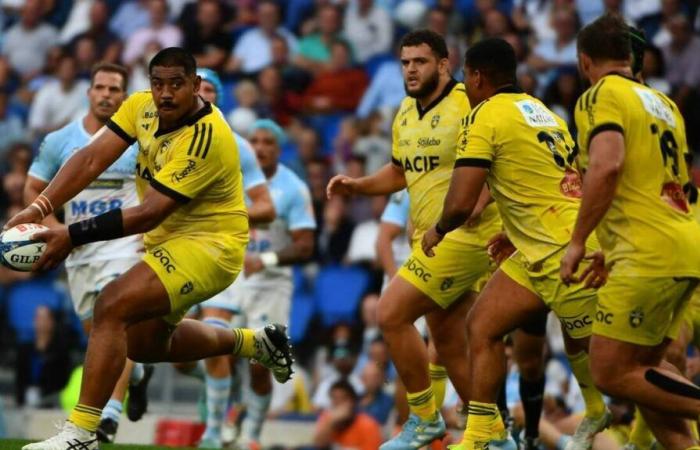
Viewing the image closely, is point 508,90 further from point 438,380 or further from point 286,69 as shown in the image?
point 286,69

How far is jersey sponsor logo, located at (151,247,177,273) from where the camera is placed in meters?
9.62

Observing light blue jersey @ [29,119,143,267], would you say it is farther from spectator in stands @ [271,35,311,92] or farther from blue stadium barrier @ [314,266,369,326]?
spectator in stands @ [271,35,311,92]

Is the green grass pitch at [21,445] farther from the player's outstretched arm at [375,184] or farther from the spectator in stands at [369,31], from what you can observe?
the spectator in stands at [369,31]

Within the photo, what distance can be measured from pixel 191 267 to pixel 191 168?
0.59 m

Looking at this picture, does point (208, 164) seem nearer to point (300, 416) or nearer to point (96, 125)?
point (96, 125)

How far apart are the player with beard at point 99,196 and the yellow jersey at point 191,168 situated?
2373mm

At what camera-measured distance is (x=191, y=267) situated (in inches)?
382

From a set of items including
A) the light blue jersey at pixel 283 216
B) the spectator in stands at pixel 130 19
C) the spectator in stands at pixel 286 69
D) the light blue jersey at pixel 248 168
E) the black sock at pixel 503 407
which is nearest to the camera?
the black sock at pixel 503 407

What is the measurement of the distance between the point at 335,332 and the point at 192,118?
7.83m

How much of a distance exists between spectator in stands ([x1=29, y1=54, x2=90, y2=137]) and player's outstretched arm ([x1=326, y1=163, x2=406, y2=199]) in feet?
32.2

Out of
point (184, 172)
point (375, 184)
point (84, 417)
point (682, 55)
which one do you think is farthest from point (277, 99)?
point (84, 417)

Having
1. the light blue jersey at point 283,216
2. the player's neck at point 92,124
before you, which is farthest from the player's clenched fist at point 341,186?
the light blue jersey at point 283,216

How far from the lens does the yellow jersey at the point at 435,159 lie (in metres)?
10.8

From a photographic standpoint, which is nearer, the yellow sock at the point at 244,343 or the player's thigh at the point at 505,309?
the player's thigh at the point at 505,309
